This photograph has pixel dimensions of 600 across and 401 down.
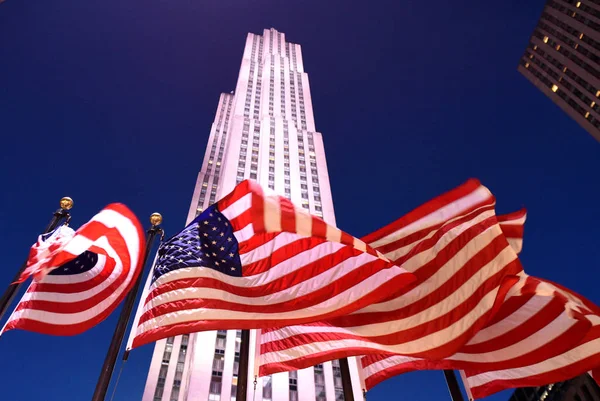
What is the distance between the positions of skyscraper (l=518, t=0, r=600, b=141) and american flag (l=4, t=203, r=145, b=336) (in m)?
59.1

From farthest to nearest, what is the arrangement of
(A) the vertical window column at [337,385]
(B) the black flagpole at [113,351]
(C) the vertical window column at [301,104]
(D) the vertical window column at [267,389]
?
(C) the vertical window column at [301,104]
(A) the vertical window column at [337,385]
(D) the vertical window column at [267,389]
(B) the black flagpole at [113,351]

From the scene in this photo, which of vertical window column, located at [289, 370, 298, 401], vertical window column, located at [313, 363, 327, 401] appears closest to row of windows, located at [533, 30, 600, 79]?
vertical window column, located at [313, 363, 327, 401]

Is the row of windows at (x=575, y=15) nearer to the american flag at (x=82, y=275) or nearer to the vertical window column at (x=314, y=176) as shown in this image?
the vertical window column at (x=314, y=176)

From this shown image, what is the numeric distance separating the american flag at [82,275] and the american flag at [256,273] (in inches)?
41.2

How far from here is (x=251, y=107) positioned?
8288 centimetres

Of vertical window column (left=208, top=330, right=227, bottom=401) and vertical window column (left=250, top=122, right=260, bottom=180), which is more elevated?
vertical window column (left=250, top=122, right=260, bottom=180)

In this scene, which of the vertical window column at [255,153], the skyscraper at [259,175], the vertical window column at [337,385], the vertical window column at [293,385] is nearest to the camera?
the vertical window column at [293,385]

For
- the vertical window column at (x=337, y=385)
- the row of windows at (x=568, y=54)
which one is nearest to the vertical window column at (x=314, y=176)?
the vertical window column at (x=337, y=385)

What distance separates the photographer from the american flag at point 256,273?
7.73 metres

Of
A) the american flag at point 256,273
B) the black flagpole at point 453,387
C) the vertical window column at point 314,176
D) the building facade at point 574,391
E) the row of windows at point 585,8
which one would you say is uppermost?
the row of windows at point 585,8

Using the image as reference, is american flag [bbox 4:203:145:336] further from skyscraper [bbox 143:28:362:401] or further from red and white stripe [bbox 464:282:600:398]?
skyscraper [bbox 143:28:362:401]

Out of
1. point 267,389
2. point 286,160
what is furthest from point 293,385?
point 286,160

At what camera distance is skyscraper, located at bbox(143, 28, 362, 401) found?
36.8 m

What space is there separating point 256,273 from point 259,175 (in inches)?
1993
